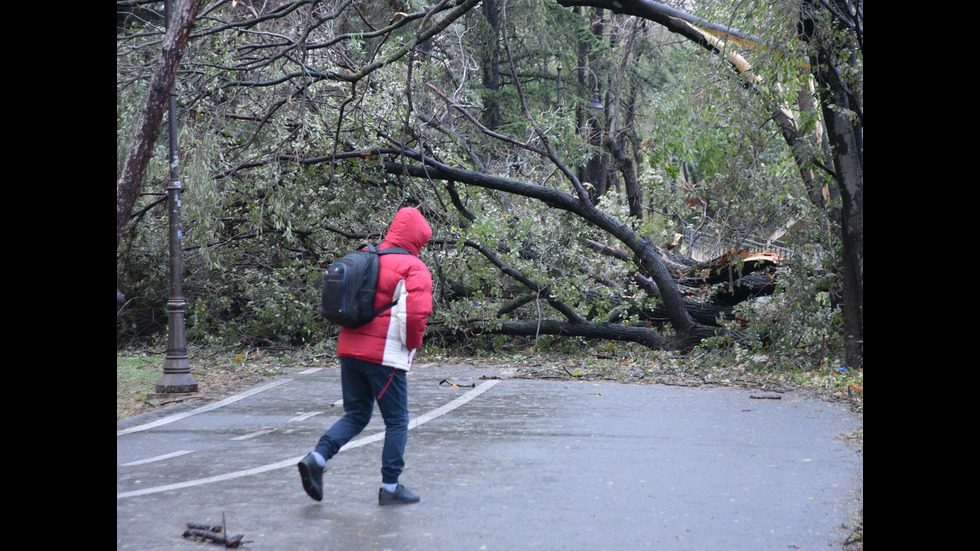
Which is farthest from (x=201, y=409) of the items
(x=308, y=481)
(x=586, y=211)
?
(x=586, y=211)

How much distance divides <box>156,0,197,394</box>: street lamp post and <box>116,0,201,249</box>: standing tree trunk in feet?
9.43

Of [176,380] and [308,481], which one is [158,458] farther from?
[176,380]

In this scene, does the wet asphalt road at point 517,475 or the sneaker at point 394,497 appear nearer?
the wet asphalt road at point 517,475

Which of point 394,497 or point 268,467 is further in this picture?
point 268,467

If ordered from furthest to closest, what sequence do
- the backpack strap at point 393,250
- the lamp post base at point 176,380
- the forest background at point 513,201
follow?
the forest background at point 513,201 < the lamp post base at point 176,380 < the backpack strap at point 393,250

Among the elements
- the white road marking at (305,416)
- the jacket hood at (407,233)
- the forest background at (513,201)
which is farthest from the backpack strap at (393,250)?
the forest background at (513,201)

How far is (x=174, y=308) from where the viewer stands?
1066 cm

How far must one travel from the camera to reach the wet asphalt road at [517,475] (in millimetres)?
4484

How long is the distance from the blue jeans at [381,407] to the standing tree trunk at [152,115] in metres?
3.37

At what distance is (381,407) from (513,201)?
32.3ft

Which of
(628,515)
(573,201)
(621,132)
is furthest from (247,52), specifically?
(621,132)

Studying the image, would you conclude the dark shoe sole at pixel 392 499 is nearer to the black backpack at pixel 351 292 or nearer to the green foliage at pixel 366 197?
the black backpack at pixel 351 292

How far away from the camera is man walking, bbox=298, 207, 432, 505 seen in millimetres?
5055
